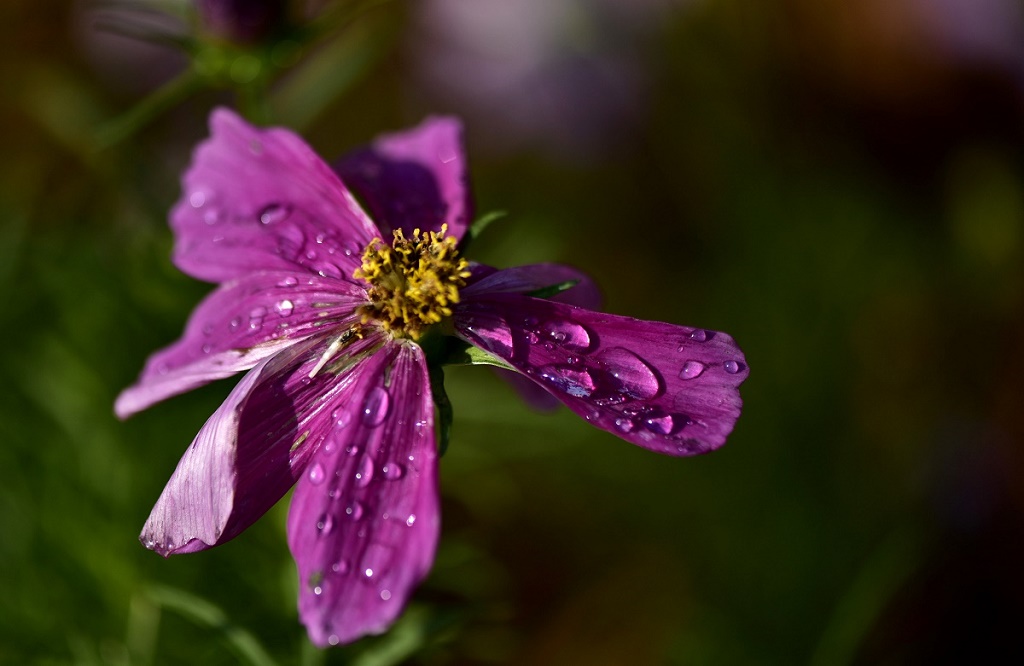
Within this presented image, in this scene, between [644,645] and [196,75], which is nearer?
[196,75]

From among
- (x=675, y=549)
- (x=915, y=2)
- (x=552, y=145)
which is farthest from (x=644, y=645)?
(x=915, y=2)

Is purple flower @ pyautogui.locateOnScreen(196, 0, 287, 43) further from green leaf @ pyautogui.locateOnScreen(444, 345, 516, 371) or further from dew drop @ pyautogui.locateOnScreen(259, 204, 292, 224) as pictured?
green leaf @ pyautogui.locateOnScreen(444, 345, 516, 371)

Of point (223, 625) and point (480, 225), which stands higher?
point (480, 225)

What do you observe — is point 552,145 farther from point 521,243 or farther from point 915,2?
point 915,2

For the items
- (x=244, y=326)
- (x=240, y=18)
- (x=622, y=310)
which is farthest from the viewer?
(x=622, y=310)

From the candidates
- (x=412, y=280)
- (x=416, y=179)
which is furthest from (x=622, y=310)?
(x=412, y=280)

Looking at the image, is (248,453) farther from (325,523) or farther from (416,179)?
(416,179)
